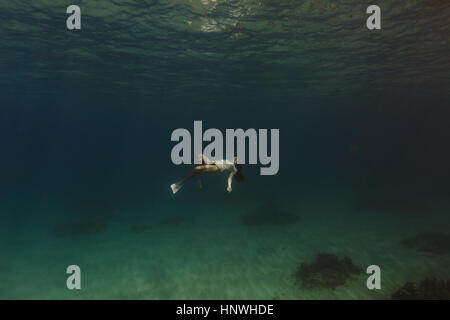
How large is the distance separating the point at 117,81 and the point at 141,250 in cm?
2048

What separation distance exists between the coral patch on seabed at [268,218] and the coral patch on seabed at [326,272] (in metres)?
8.89

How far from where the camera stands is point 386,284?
10719 mm

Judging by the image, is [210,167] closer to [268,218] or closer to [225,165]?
[225,165]

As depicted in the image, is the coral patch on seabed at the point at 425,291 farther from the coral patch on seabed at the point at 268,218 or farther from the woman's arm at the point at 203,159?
the coral patch on seabed at the point at 268,218

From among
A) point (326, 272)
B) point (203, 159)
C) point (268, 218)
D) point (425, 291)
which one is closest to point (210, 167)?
point (203, 159)

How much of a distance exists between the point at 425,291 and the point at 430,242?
6.80 meters

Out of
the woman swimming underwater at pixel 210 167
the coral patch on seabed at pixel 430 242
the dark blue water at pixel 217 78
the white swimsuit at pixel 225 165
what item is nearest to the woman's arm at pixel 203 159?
the woman swimming underwater at pixel 210 167

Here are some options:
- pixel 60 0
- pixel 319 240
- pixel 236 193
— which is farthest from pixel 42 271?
pixel 236 193

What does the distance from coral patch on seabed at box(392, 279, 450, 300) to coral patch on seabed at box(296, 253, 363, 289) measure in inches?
82.1

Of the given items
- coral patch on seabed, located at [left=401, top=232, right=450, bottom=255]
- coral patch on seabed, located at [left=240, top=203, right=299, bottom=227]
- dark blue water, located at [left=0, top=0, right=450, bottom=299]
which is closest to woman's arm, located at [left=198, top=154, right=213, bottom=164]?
dark blue water, located at [left=0, top=0, right=450, bottom=299]

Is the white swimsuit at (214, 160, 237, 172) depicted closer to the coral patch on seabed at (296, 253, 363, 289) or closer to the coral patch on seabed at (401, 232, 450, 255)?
the coral patch on seabed at (296, 253, 363, 289)

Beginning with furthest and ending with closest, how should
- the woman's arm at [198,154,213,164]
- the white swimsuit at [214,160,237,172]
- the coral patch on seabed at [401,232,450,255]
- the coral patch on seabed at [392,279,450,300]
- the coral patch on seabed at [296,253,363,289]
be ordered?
the coral patch on seabed at [401,232,450,255] < the coral patch on seabed at [296,253,363,289] < the coral patch on seabed at [392,279,450,300] < the white swimsuit at [214,160,237,172] < the woman's arm at [198,154,213,164]

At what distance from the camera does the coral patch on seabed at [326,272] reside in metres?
11.1

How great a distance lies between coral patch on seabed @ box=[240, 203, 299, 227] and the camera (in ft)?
71.7
